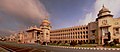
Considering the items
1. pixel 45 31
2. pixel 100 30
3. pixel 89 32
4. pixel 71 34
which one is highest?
pixel 45 31

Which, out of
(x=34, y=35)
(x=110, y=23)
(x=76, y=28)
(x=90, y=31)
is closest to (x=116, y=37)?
(x=110, y=23)

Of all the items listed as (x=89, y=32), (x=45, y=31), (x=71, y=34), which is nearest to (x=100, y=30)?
(x=89, y=32)

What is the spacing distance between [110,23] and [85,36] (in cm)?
1941

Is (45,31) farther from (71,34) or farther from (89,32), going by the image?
(89,32)

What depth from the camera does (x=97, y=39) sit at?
62406 mm

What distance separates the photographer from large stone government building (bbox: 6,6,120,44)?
186ft

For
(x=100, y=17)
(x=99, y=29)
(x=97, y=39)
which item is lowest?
(x=97, y=39)

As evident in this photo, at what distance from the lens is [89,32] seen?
229 ft

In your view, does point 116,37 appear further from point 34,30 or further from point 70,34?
point 34,30

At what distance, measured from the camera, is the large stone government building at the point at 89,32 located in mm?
56750

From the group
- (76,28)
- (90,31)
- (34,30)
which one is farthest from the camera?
(34,30)

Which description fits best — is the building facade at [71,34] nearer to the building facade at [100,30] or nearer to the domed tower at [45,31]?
the building facade at [100,30]

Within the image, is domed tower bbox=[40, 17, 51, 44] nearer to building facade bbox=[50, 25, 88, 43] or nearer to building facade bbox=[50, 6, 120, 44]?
building facade bbox=[50, 25, 88, 43]

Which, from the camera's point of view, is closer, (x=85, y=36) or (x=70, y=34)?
(x=85, y=36)
